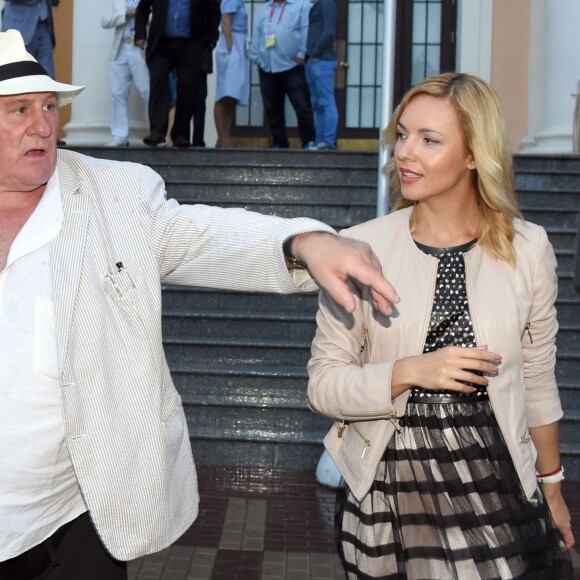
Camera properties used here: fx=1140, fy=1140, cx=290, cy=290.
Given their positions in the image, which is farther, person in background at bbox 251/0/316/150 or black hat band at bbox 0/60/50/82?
person in background at bbox 251/0/316/150

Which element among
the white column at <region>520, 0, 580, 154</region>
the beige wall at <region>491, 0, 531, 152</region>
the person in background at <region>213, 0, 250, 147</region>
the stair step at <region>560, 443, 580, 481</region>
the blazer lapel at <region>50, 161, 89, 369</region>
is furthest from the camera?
the beige wall at <region>491, 0, 531, 152</region>

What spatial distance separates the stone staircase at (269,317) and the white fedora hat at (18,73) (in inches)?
181

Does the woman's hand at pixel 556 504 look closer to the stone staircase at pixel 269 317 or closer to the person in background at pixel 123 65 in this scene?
the stone staircase at pixel 269 317

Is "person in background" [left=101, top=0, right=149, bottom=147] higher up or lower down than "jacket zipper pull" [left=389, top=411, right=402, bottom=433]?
higher up

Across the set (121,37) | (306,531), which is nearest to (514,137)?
(121,37)

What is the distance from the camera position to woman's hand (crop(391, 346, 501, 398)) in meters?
2.95

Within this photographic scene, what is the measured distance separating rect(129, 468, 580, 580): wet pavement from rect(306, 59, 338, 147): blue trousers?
198 inches

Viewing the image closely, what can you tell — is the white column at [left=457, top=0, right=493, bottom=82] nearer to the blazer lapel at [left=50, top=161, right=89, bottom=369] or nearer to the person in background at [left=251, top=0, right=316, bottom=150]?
the person in background at [left=251, top=0, right=316, bottom=150]

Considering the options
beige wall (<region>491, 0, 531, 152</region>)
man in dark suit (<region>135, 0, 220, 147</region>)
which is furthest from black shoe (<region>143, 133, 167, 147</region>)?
beige wall (<region>491, 0, 531, 152</region>)

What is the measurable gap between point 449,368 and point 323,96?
8.44 metres

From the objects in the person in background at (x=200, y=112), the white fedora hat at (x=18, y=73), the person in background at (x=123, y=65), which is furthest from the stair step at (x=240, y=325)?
the white fedora hat at (x=18, y=73)

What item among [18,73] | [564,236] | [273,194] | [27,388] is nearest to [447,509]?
[27,388]

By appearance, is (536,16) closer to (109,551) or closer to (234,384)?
(234,384)

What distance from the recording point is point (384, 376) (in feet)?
10.1
